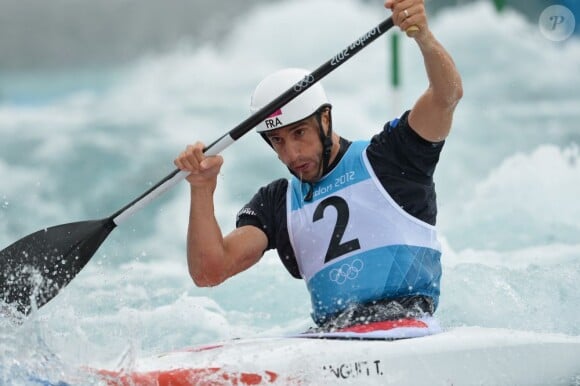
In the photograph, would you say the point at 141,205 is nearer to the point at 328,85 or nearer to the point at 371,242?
the point at 371,242

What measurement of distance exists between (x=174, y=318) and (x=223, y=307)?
43 cm

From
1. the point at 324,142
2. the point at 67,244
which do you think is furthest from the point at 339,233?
the point at 67,244

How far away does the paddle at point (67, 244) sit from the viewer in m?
3.53

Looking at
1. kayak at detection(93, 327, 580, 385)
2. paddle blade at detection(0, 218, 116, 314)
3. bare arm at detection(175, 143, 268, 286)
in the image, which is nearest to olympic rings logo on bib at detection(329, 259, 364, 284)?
kayak at detection(93, 327, 580, 385)

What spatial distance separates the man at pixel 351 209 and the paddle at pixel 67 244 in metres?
0.06

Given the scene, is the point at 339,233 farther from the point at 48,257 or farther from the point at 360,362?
the point at 48,257

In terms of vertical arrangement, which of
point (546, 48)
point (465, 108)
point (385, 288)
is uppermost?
point (546, 48)

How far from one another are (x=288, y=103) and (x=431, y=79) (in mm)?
488

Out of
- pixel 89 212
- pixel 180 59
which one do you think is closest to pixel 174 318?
pixel 89 212

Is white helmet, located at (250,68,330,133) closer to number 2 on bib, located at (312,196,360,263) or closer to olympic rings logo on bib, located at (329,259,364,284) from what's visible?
number 2 on bib, located at (312,196,360,263)

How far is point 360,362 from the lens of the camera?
320cm

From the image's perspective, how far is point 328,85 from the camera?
13.4 m

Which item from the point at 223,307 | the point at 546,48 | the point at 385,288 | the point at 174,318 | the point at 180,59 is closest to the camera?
the point at 385,288

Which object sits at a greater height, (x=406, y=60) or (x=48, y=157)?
(x=406, y=60)
